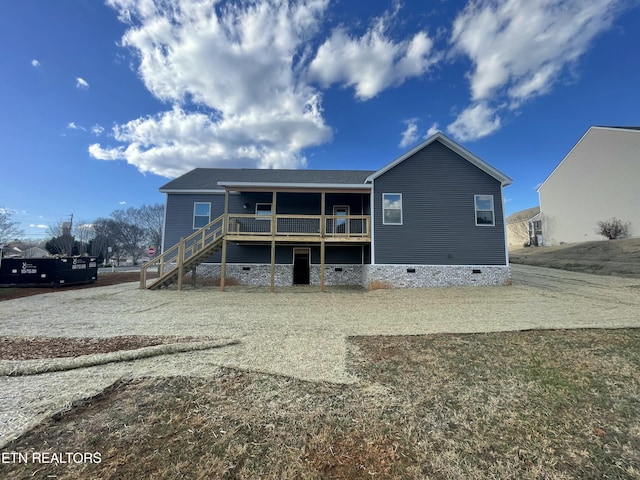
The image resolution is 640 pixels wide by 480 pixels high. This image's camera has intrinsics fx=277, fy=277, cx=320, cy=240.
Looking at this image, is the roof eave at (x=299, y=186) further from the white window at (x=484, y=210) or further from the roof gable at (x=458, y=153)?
the white window at (x=484, y=210)

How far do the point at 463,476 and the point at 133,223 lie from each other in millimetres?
61755

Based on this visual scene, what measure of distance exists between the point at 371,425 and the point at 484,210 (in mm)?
13044

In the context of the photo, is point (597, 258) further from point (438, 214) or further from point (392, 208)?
point (392, 208)

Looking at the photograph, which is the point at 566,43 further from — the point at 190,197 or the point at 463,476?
the point at 190,197

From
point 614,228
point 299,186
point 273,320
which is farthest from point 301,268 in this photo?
point 614,228

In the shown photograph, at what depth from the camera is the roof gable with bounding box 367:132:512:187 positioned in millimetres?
12906

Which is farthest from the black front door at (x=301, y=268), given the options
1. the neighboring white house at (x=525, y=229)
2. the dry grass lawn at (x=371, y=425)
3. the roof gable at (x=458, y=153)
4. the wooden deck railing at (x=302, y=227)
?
the neighboring white house at (x=525, y=229)

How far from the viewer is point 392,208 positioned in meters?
13.0

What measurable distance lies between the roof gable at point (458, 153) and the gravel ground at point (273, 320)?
5.10 m

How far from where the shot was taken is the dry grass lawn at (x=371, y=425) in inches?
86.1

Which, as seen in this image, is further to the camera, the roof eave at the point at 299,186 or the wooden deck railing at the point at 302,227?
the wooden deck railing at the point at 302,227

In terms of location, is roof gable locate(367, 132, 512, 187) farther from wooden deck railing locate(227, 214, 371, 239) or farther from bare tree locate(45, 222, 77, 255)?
bare tree locate(45, 222, 77, 255)

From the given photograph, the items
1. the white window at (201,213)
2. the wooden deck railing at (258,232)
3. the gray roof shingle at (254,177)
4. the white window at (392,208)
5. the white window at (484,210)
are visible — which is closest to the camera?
the wooden deck railing at (258,232)

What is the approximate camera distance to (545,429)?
2.70 m
